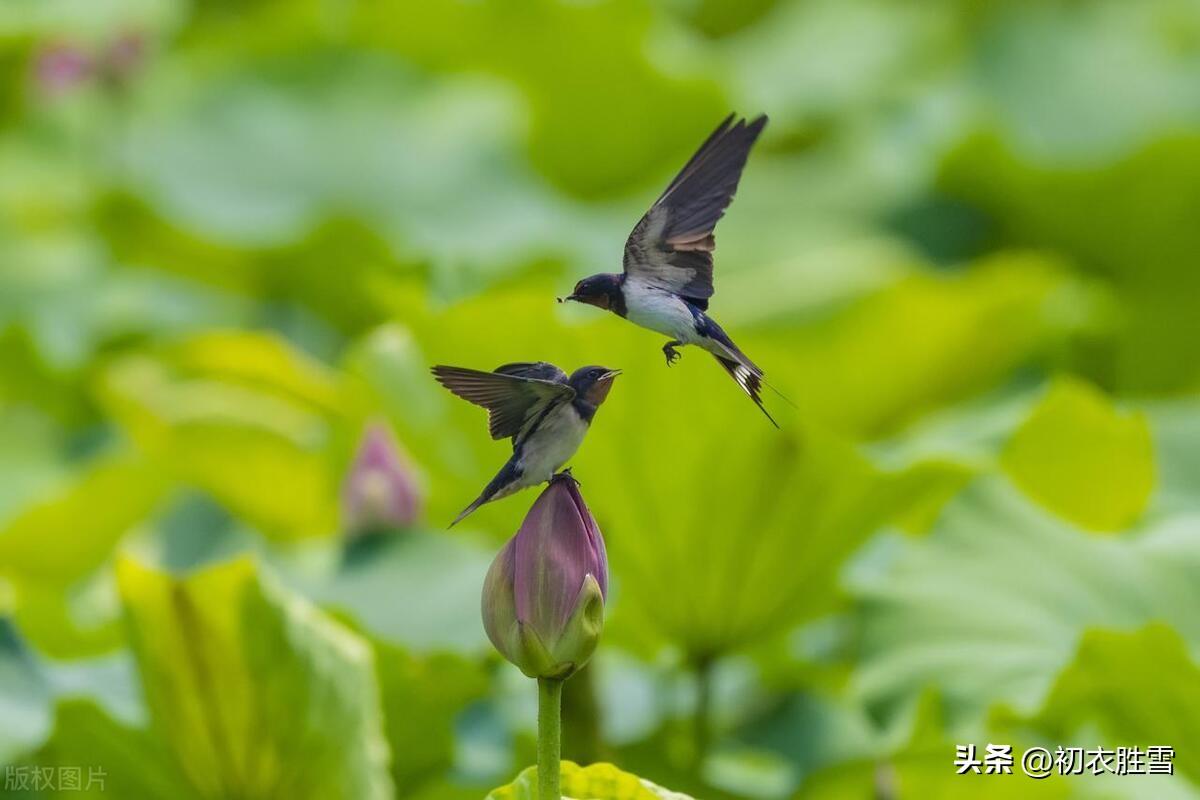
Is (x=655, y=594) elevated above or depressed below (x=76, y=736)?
above

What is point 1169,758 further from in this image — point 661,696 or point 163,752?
point 163,752

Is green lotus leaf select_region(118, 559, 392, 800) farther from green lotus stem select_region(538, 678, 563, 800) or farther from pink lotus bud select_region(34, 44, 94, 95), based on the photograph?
pink lotus bud select_region(34, 44, 94, 95)

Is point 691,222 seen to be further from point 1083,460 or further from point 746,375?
point 1083,460

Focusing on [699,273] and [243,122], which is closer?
[699,273]

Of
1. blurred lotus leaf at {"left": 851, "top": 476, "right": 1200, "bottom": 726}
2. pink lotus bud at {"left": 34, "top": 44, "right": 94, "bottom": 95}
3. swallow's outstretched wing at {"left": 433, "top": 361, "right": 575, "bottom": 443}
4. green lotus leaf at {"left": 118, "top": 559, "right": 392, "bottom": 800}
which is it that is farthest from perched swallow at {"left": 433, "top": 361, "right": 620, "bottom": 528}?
pink lotus bud at {"left": 34, "top": 44, "right": 94, "bottom": 95}

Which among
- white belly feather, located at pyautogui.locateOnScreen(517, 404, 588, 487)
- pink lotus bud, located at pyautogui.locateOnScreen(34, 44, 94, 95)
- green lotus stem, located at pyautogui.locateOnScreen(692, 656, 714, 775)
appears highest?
pink lotus bud, located at pyautogui.locateOnScreen(34, 44, 94, 95)

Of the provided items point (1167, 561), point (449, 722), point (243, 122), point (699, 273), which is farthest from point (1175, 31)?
point (699, 273)
